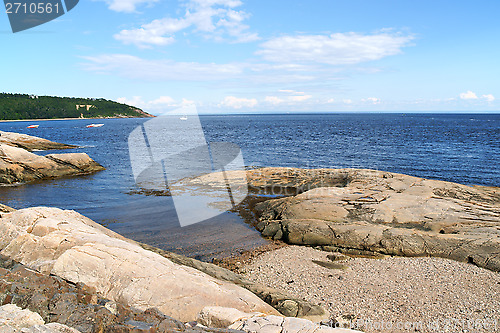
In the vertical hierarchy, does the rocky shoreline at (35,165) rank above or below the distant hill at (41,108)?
below

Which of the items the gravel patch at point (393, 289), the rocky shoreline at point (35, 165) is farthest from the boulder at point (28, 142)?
the gravel patch at point (393, 289)

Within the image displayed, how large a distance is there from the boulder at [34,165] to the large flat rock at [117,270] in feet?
57.7

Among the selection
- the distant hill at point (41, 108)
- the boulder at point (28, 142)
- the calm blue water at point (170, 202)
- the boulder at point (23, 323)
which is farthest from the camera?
the distant hill at point (41, 108)

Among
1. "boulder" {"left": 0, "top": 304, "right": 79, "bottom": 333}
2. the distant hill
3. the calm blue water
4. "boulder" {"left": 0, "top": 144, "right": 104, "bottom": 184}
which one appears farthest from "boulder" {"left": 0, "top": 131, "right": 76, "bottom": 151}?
the distant hill

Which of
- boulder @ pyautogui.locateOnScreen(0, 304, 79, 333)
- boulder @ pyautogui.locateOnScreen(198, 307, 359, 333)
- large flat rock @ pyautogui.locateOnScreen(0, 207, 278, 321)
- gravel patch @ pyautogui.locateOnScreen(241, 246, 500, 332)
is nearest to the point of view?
boulder @ pyautogui.locateOnScreen(0, 304, 79, 333)

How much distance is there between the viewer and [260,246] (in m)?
12.2

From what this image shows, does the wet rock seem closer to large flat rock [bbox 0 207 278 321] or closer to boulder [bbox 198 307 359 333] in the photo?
large flat rock [bbox 0 207 278 321]

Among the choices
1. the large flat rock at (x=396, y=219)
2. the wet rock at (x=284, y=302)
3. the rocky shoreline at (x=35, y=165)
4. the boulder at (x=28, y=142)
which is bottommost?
the wet rock at (x=284, y=302)

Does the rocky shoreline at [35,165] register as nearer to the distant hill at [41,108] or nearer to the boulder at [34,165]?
the boulder at [34,165]

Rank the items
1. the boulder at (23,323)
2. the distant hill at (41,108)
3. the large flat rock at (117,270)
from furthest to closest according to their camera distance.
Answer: the distant hill at (41,108) < the large flat rock at (117,270) < the boulder at (23,323)

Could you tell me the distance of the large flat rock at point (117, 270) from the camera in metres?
6.42

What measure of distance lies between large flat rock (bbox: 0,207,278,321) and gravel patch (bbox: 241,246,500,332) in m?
2.22

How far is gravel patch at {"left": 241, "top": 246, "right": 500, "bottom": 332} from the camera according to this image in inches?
283

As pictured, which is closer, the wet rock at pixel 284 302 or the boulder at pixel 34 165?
the wet rock at pixel 284 302
